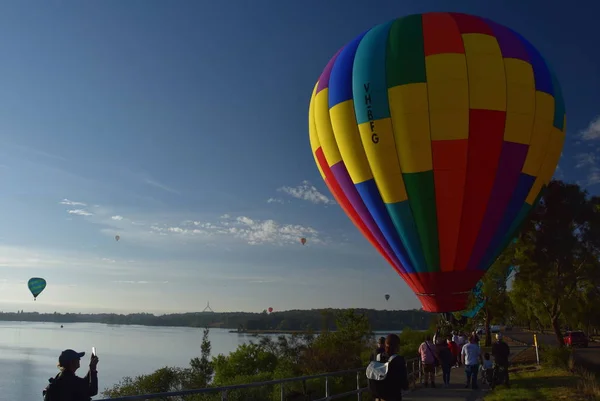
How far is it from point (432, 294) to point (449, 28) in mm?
7849

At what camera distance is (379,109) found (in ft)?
49.3

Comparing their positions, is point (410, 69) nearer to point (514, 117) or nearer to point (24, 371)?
point (514, 117)

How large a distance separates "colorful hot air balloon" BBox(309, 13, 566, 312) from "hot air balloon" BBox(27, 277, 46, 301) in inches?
1766

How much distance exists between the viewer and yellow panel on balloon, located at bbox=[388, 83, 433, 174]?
14508mm

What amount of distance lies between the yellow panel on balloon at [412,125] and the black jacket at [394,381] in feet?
30.4

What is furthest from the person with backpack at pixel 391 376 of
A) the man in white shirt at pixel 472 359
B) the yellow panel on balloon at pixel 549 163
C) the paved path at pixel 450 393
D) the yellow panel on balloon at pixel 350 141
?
the yellow panel on balloon at pixel 549 163

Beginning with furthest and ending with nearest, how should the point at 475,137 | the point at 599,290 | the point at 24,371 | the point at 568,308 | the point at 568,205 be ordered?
the point at 24,371 → the point at 599,290 → the point at 568,308 → the point at 568,205 → the point at 475,137

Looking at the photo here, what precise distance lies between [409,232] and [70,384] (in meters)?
11.6

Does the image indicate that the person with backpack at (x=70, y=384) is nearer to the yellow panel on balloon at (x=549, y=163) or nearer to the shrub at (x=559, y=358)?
the yellow panel on balloon at (x=549, y=163)

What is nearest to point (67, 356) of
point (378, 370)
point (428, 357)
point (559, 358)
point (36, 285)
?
point (378, 370)

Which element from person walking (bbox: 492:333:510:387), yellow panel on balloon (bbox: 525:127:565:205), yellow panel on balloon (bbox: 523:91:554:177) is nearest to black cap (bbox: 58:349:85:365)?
person walking (bbox: 492:333:510:387)

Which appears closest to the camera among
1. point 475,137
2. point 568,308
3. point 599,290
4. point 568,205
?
point 475,137

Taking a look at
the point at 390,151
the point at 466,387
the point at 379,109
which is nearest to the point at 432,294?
the point at 466,387

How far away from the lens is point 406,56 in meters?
15.1
